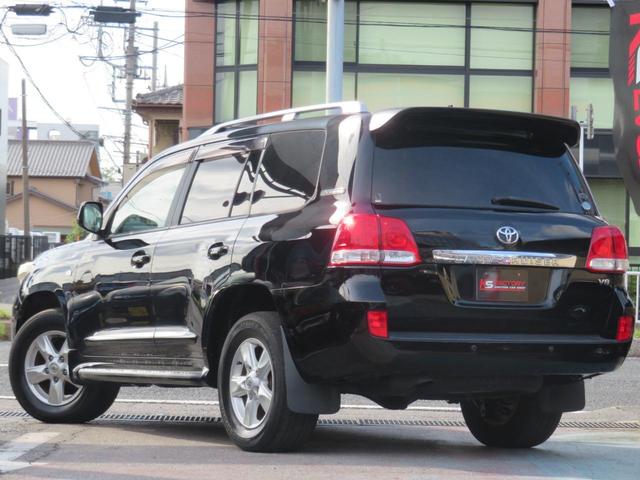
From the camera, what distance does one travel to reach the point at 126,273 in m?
7.36

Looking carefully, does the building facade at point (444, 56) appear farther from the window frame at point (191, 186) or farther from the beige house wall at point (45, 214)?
the beige house wall at point (45, 214)

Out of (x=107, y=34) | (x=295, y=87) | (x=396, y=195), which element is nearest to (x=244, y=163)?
(x=396, y=195)

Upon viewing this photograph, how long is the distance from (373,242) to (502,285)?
2.38 ft

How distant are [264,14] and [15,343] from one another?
1895 cm

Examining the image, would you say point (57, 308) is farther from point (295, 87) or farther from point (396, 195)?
point (295, 87)

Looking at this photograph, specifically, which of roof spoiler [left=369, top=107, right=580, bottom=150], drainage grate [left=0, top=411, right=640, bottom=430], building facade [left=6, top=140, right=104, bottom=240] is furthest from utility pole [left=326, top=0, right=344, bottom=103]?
building facade [left=6, top=140, right=104, bottom=240]

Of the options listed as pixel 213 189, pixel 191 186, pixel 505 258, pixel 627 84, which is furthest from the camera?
pixel 627 84

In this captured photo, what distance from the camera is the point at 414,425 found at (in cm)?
843

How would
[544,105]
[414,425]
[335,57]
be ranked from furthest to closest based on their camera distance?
[544,105] → [335,57] → [414,425]

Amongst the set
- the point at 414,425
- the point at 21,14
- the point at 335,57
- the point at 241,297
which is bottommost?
the point at 414,425

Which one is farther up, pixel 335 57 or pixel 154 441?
pixel 335 57

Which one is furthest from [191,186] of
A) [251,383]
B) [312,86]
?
[312,86]

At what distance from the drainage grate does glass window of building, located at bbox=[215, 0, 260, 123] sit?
60.2ft

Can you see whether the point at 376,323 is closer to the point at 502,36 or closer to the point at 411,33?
the point at 411,33
